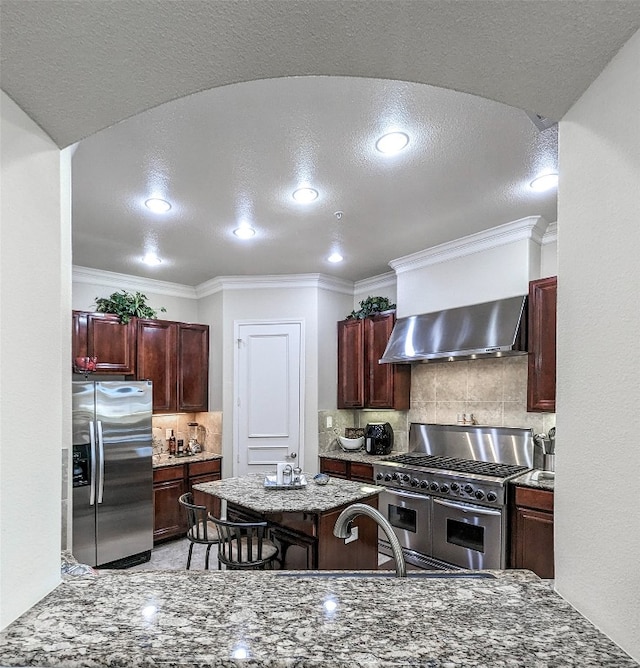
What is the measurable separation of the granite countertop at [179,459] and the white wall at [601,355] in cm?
415

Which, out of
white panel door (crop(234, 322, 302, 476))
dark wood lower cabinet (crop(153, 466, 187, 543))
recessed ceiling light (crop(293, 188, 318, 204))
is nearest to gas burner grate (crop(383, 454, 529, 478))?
white panel door (crop(234, 322, 302, 476))

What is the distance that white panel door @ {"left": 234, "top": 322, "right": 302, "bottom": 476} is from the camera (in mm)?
4832

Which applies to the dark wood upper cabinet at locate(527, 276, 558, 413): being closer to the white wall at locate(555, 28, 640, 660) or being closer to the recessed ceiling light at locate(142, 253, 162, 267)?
the white wall at locate(555, 28, 640, 660)

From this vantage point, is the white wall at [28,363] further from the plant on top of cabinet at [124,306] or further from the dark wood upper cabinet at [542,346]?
the plant on top of cabinet at [124,306]

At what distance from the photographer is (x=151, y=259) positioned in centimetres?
428

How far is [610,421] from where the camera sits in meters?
0.77

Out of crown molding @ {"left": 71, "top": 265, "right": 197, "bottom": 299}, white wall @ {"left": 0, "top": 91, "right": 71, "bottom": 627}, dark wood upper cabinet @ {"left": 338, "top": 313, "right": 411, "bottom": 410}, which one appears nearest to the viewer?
white wall @ {"left": 0, "top": 91, "right": 71, "bottom": 627}

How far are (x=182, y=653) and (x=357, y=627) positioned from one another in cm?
30

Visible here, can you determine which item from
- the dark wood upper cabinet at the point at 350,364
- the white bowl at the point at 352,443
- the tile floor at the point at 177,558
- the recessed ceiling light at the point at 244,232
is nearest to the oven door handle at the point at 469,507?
the tile floor at the point at 177,558

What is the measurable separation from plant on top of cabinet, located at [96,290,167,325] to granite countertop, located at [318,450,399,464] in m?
2.40

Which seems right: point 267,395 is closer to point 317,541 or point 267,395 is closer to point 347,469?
point 347,469

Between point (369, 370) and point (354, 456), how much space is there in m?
0.89

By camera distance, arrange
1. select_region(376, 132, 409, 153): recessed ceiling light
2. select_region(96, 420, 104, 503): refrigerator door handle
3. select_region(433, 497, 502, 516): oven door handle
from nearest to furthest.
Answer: select_region(376, 132, 409, 153): recessed ceiling light < select_region(433, 497, 502, 516): oven door handle < select_region(96, 420, 104, 503): refrigerator door handle

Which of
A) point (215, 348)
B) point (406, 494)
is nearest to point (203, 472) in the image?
point (215, 348)
